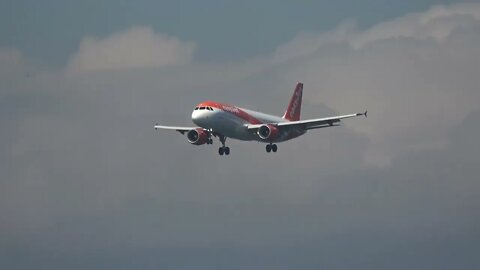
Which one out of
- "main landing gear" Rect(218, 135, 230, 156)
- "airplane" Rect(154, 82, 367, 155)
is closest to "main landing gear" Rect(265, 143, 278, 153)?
"airplane" Rect(154, 82, 367, 155)

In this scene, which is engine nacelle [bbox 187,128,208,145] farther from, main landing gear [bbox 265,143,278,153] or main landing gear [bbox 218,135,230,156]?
main landing gear [bbox 265,143,278,153]

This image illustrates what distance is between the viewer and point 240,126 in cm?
18200

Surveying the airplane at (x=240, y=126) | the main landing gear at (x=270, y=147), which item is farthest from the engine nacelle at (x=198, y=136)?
the main landing gear at (x=270, y=147)

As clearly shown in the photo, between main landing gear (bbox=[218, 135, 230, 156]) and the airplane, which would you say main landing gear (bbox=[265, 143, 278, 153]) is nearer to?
the airplane

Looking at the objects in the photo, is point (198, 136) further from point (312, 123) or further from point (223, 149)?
point (312, 123)

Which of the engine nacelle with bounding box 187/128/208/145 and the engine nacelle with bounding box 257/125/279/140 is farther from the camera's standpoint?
the engine nacelle with bounding box 187/128/208/145

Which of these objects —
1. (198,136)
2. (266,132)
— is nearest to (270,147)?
(266,132)

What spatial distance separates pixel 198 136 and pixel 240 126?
6058 millimetres

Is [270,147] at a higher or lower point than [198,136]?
higher

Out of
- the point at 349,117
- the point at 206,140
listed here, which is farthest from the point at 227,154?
the point at 349,117

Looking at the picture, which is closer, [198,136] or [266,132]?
[266,132]

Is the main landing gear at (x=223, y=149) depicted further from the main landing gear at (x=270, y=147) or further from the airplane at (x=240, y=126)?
the main landing gear at (x=270, y=147)

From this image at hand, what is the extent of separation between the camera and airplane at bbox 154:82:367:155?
17862 centimetres

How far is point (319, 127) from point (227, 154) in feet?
43.5
